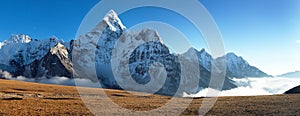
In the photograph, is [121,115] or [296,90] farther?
[296,90]

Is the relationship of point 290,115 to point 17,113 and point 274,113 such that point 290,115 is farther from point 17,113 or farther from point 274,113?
point 17,113

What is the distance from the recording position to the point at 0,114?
4059 cm

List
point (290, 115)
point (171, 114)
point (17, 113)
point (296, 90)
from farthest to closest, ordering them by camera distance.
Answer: point (296, 90)
point (171, 114)
point (17, 113)
point (290, 115)

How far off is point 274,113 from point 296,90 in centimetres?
6286

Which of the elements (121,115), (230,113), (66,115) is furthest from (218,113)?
(66,115)

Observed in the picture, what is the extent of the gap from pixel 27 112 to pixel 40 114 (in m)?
2.49

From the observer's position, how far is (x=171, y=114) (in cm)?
4434

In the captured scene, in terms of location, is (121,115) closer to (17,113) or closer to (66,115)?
(66,115)

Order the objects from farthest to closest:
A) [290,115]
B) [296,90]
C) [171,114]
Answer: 1. [296,90]
2. [171,114]
3. [290,115]

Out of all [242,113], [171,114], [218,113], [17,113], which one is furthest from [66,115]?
[242,113]

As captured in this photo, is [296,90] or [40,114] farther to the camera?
[296,90]

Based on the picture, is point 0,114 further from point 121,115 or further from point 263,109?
point 263,109

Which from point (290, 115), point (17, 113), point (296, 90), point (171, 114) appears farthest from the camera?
point (296, 90)

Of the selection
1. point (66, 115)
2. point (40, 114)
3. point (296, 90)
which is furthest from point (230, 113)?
point (296, 90)
